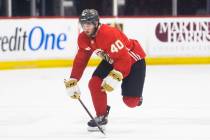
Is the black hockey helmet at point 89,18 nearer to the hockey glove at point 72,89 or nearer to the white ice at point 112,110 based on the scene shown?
the hockey glove at point 72,89

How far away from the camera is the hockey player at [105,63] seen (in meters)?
4.33

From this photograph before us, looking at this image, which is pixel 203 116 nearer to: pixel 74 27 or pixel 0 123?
pixel 0 123

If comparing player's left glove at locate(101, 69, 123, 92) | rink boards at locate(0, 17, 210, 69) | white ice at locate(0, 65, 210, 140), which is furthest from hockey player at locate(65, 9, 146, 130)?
rink boards at locate(0, 17, 210, 69)

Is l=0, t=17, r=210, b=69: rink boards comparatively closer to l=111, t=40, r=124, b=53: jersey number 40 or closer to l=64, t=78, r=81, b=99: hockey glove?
l=64, t=78, r=81, b=99: hockey glove

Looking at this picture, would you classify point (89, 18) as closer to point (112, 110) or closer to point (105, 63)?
point (105, 63)

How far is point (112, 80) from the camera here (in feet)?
14.1

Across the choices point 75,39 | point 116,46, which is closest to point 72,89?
point 116,46

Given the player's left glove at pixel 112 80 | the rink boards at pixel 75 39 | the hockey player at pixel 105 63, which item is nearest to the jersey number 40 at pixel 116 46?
the hockey player at pixel 105 63

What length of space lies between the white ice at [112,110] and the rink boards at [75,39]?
78cm

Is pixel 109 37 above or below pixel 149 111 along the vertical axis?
above

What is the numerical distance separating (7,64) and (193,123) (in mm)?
5104

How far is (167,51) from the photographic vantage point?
10.6m

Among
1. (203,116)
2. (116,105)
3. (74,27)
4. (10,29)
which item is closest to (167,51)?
(74,27)

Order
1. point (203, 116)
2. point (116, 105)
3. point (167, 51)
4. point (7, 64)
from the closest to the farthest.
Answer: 1. point (203, 116)
2. point (116, 105)
3. point (7, 64)
4. point (167, 51)
